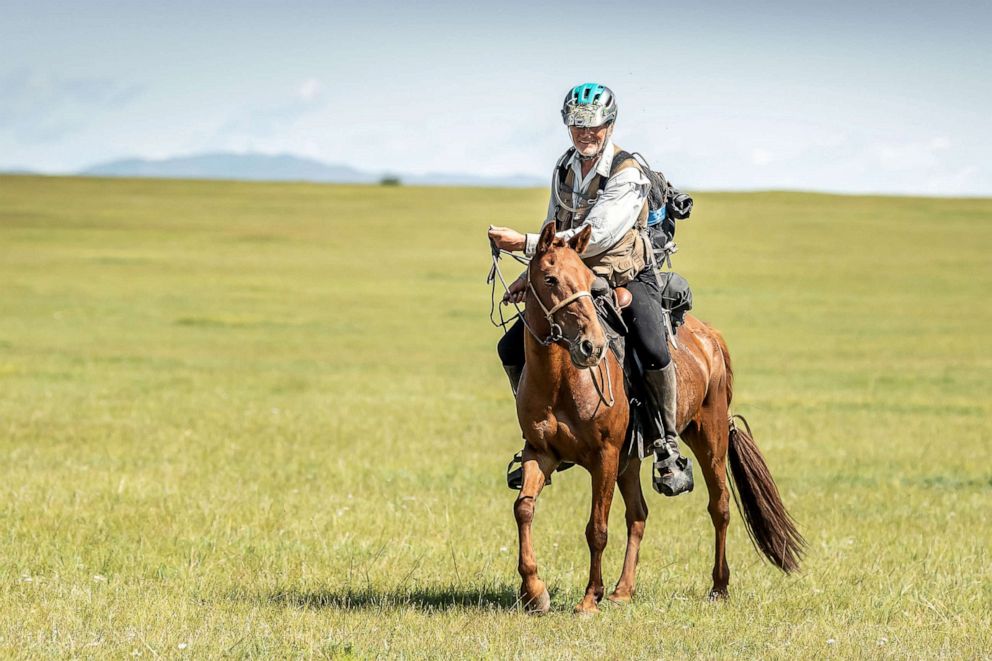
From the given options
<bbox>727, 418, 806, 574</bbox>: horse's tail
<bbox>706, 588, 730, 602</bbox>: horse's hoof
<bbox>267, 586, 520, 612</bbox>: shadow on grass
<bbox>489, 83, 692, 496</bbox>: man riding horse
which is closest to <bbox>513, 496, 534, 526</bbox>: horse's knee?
<bbox>267, 586, 520, 612</bbox>: shadow on grass

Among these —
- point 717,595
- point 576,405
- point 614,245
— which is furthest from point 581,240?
point 717,595

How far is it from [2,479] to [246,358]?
1706 centimetres

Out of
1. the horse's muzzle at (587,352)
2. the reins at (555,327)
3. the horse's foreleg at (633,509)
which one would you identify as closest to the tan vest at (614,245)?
the reins at (555,327)

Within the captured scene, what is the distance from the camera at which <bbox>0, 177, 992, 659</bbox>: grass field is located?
7.50 metres

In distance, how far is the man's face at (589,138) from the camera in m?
7.95

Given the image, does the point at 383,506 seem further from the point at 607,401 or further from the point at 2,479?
Answer: the point at 607,401

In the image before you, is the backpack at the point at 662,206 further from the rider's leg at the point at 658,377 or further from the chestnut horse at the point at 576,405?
the chestnut horse at the point at 576,405

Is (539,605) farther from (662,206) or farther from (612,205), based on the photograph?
(662,206)

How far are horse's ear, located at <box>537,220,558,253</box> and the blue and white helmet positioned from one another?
2.70 ft

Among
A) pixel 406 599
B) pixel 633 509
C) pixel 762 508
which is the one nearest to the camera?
pixel 406 599

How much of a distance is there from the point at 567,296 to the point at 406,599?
2391 mm

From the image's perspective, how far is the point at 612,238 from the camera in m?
7.88

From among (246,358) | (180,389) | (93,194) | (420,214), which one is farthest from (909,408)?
(93,194)

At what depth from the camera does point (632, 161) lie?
26.4 feet
